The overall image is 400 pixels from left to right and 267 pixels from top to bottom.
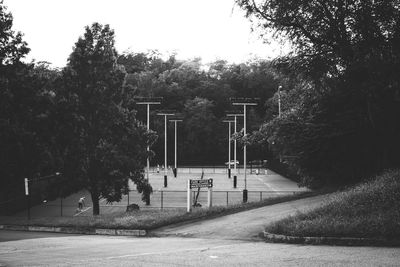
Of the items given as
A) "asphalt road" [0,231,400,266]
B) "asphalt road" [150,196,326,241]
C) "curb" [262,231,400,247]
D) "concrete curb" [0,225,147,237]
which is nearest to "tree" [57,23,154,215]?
"concrete curb" [0,225,147,237]

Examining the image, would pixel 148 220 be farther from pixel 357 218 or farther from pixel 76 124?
pixel 76 124

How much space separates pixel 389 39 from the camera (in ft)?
68.4

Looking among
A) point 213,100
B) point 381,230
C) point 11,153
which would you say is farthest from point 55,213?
point 213,100

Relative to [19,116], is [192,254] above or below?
below

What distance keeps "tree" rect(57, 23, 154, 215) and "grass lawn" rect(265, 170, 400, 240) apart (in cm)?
1791

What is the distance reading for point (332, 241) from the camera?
13602mm

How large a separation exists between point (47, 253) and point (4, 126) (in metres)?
23.0

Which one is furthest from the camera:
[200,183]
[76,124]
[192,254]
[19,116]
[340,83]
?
[19,116]

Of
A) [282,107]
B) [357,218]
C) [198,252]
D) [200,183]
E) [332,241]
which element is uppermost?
[282,107]

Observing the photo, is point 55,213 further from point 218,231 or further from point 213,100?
point 213,100

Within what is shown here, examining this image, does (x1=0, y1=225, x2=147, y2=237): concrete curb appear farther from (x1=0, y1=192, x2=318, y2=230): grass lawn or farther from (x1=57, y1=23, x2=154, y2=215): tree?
(x1=57, y1=23, x2=154, y2=215): tree

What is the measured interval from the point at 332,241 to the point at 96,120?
22714 mm

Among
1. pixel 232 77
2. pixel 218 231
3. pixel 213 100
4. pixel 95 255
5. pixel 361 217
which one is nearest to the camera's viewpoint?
pixel 95 255

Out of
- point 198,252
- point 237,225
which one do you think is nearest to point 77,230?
point 237,225
